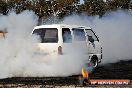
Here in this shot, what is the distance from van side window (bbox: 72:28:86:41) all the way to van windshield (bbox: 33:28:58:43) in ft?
3.39

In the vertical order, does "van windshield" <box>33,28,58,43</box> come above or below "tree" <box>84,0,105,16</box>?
below

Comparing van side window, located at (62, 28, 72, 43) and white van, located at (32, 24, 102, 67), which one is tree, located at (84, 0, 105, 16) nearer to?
white van, located at (32, 24, 102, 67)

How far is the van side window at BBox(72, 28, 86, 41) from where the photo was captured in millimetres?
16641

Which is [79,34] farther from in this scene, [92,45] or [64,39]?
[64,39]

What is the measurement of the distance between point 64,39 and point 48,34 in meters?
0.66

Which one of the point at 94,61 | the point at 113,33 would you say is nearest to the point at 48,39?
the point at 94,61

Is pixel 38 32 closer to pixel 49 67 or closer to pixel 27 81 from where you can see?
pixel 49 67

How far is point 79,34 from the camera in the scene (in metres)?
17.1

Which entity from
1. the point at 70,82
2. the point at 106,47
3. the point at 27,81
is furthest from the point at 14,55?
the point at 106,47

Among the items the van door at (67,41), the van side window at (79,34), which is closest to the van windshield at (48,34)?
the van door at (67,41)

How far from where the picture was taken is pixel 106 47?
2544cm

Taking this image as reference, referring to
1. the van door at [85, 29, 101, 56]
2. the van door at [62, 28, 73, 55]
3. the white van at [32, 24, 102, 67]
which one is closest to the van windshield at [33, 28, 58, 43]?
the white van at [32, 24, 102, 67]

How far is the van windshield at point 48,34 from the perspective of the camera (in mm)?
15586

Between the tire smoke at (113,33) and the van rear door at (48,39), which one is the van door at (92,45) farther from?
the tire smoke at (113,33)
